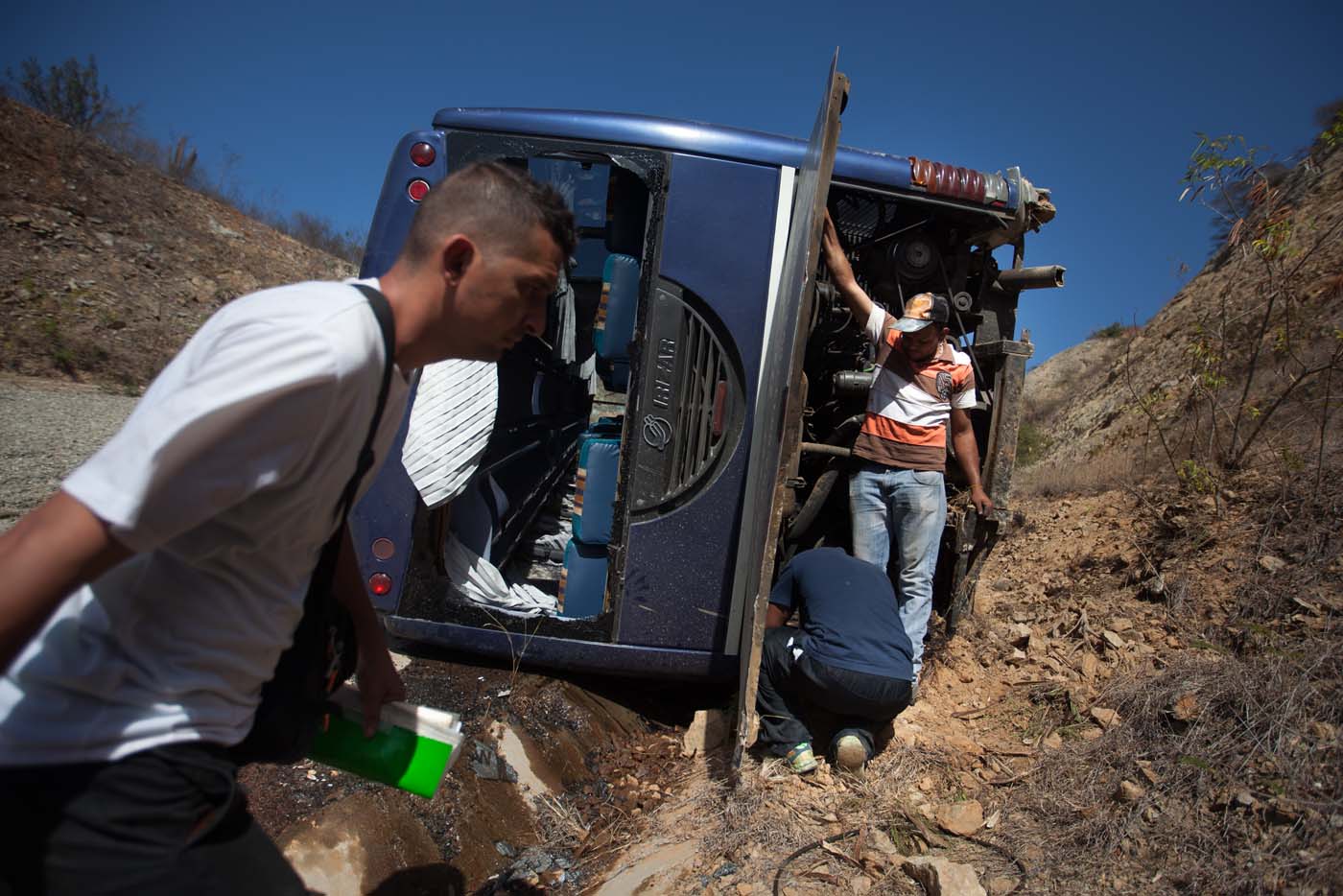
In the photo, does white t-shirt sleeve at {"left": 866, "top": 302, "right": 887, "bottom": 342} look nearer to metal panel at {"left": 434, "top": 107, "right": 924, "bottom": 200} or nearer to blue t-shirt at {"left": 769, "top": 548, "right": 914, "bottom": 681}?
metal panel at {"left": 434, "top": 107, "right": 924, "bottom": 200}

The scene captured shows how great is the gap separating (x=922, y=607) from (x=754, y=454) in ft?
4.48

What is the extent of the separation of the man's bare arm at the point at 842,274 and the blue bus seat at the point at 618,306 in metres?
0.97

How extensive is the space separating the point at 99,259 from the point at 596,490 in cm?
1379

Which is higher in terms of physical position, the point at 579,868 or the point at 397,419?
the point at 397,419

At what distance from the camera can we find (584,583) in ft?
11.9

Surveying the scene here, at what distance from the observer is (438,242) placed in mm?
1268

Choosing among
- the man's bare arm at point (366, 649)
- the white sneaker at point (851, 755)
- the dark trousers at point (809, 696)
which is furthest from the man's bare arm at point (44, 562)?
the white sneaker at point (851, 755)

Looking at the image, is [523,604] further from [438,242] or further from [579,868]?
[438,242]

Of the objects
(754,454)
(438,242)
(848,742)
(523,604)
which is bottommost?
(848,742)

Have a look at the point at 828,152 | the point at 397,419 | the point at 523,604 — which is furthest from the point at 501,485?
the point at 397,419

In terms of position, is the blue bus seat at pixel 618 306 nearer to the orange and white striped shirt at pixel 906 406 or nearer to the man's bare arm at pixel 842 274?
the man's bare arm at pixel 842 274

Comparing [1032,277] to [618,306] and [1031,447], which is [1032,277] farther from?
[1031,447]

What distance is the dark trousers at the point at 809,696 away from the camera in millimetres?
3205

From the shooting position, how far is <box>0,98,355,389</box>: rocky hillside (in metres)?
11.0
